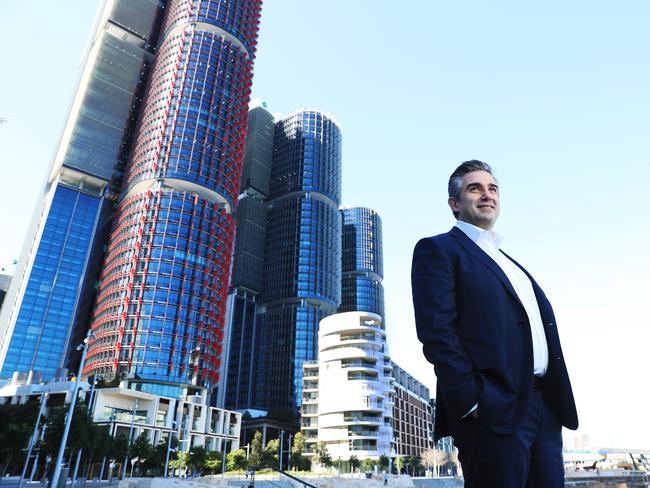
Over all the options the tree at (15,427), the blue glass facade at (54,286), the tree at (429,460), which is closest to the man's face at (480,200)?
the tree at (15,427)

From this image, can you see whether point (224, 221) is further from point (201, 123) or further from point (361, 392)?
point (361, 392)

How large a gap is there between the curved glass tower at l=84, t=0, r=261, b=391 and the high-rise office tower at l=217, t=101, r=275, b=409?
135 feet

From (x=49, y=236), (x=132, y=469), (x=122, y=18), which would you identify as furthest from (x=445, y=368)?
(x=122, y=18)

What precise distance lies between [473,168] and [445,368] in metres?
1.96

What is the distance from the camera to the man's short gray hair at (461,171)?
4320 millimetres

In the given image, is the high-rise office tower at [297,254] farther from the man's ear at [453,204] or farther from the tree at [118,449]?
the man's ear at [453,204]

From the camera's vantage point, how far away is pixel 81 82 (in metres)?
124

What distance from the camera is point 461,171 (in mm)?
4359

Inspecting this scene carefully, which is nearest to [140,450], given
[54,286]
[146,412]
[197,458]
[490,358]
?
[197,458]

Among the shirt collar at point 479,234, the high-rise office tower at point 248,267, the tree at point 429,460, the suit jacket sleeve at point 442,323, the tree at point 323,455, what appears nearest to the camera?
the suit jacket sleeve at point 442,323

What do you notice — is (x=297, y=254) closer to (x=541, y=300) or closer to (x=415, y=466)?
(x=415, y=466)

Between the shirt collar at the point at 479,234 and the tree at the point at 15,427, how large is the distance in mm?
36066

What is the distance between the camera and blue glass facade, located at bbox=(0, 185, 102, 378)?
4045 inches

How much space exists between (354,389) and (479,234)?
7447 cm
